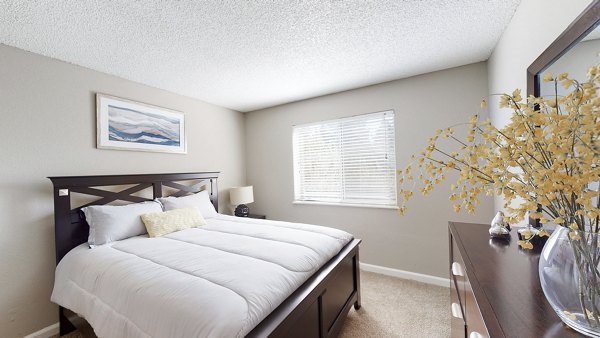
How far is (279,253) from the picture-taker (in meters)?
1.60

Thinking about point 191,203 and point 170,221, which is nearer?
point 170,221

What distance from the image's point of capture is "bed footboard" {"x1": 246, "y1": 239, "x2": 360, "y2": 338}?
1.15m

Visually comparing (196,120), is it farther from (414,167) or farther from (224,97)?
(414,167)

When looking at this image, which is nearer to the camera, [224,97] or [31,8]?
[31,8]

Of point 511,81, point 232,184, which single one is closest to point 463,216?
point 511,81

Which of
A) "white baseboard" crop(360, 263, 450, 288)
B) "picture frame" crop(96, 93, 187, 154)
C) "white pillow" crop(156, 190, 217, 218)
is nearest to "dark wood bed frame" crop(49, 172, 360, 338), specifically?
"white pillow" crop(156, 190, 217, 218)

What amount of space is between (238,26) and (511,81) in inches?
81.2

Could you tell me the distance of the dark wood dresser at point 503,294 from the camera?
612 millimetres

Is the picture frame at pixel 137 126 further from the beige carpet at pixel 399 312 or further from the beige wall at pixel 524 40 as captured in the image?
the beige wall at pixel 524 40

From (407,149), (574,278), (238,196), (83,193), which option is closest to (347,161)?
(407,149)

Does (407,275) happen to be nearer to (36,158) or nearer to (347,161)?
(347,161)

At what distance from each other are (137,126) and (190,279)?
218 centimetres

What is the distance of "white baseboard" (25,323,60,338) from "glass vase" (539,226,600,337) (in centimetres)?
330

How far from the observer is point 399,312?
7.03 ft
